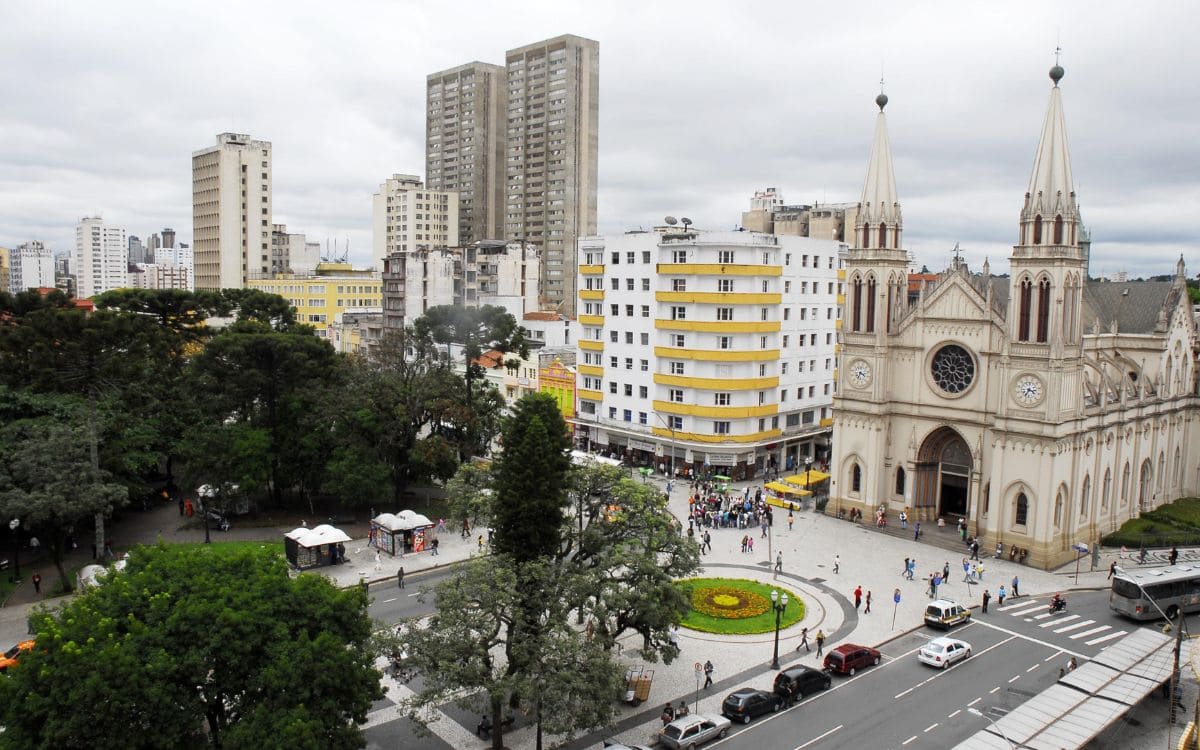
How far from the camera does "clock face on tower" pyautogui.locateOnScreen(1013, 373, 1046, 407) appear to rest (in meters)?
47.5

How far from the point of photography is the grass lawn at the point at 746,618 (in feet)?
124

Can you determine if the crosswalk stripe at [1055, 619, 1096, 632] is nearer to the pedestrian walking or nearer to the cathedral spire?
the pedestrian walking

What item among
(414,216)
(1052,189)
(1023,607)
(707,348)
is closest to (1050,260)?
(1052,189)

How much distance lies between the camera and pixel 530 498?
29.5 meters

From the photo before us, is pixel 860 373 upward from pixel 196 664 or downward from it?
upward

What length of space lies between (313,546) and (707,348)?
107 ft

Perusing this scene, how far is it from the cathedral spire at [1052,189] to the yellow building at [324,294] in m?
88.9

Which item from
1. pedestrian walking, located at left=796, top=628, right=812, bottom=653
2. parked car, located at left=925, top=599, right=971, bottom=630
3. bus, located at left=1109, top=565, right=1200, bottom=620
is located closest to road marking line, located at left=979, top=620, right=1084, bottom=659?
parked car, located at left=925, top=599, right=971, bottom=630

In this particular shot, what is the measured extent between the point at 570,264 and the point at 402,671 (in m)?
112

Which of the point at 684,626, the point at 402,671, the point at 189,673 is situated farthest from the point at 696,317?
the point at 189,673

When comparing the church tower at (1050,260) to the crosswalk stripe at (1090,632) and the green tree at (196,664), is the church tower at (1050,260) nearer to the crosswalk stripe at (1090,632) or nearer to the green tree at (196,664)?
the crosswalk stripe at (1090,632)

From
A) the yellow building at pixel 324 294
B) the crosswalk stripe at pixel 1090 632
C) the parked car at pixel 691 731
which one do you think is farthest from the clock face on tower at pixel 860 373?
the yellow building at pixel 324 294

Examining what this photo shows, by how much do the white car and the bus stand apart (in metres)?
9.40

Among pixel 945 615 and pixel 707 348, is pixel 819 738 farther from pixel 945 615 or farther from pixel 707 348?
pixel 707 348
